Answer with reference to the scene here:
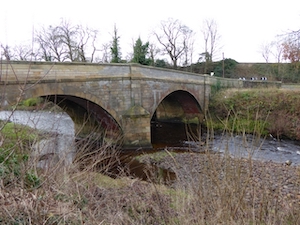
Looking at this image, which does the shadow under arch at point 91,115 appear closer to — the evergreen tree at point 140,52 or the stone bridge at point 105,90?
the stone bridge at point 105,90

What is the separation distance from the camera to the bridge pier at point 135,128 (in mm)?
11344

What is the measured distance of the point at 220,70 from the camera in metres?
31.6

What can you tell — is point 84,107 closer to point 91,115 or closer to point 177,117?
point 91,115

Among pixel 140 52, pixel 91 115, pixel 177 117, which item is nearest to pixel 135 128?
pixel 91 115

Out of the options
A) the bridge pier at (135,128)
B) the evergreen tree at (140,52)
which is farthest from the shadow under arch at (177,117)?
the evergreen tree at (140,52)

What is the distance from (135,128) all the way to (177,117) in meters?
9.66

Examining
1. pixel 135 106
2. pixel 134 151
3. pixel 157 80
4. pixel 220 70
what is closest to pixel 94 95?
pixel 135 106

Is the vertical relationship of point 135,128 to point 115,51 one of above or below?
below

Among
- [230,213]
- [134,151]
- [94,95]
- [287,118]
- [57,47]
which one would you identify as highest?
[57,47]

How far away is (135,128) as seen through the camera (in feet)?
37.4

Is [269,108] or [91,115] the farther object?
[269,108]

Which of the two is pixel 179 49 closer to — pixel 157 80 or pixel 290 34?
pixel 157 80

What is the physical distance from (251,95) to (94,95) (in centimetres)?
1176

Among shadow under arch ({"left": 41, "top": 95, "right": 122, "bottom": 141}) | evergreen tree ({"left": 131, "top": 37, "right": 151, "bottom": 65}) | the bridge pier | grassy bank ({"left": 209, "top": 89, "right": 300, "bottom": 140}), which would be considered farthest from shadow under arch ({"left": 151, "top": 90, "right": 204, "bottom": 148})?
evergreen tree ({"left": 131, "top": 37, "right": 151, "bottom": 65})
